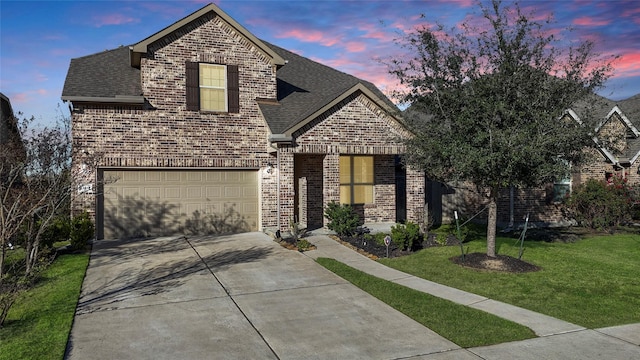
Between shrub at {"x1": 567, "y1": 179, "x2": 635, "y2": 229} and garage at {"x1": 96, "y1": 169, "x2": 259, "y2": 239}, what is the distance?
490 inches

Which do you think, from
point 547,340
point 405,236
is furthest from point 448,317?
point 405,236

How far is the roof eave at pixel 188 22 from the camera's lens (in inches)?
594

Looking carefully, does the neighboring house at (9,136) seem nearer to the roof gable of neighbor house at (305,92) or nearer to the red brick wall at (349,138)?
the roof gable of neighbor house at (305,92)

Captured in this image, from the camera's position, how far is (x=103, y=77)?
16.0 meters

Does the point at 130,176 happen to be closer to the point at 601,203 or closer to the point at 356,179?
the point at 356,179

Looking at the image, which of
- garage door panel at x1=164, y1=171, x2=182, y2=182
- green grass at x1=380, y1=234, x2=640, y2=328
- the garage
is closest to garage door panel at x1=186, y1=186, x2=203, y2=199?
the garage

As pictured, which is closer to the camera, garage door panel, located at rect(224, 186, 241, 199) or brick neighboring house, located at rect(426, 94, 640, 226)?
garage door panel, located at rect(224, 186, 241, 199)

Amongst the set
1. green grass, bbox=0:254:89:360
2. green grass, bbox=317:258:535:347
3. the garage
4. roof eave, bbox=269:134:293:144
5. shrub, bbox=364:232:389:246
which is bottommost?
green grass, bbox=317:258:535:347

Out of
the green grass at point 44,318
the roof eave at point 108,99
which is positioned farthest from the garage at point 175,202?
the green grass at point 44,318

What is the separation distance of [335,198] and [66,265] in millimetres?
8234

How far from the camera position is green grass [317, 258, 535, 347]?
6.77m

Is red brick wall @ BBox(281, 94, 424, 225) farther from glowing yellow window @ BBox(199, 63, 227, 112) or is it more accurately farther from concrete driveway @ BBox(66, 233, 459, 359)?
concrete driveway @ BBox(66, 233, 459, 359)

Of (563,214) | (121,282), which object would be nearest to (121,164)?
(121,282)

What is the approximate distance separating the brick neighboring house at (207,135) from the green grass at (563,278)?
4105mm
